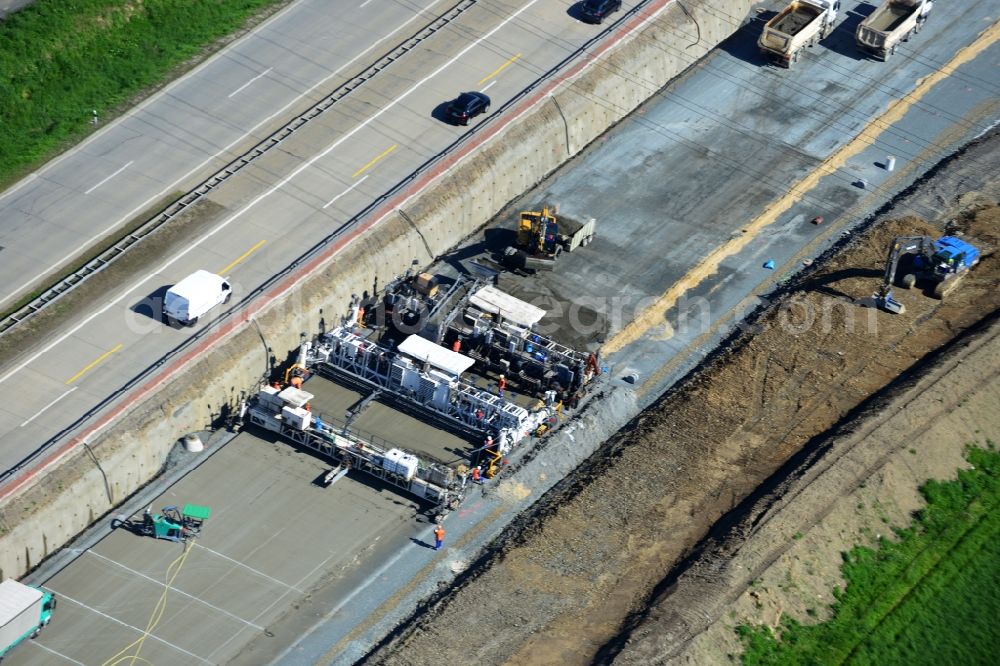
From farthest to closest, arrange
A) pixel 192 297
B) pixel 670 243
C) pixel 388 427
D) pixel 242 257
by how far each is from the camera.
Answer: pixel 670 243
pixel 242 257
pixel 388 427
pixel 192 297

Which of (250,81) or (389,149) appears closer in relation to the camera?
(389,149)

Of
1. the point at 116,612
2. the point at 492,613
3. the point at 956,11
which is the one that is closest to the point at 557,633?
the point at 492,613

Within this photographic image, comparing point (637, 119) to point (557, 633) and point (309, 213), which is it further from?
point (557, 633)

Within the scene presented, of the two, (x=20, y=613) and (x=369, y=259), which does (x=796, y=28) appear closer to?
(x=369, y=259)

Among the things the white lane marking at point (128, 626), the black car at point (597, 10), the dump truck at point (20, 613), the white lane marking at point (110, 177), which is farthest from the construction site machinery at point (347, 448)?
the black car at point (597, 10)

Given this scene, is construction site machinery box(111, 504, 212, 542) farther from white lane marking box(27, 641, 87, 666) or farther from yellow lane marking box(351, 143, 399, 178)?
yellow lane marking box(351, 143, 399, 178)

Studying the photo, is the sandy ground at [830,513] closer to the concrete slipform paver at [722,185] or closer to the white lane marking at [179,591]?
the concrete slipform paver at [722,185]

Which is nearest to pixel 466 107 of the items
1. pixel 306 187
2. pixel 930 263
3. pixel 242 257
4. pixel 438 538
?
pixel 306 187
